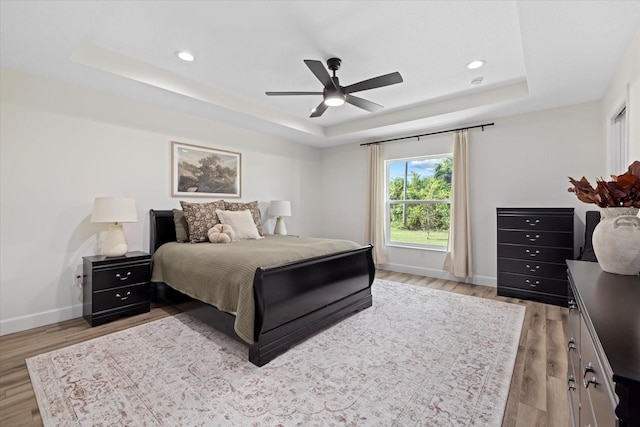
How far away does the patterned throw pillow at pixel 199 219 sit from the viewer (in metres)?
3.64

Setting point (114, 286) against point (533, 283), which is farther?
point (533, 283)

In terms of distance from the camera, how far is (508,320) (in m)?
3.01

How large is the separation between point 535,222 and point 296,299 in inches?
122

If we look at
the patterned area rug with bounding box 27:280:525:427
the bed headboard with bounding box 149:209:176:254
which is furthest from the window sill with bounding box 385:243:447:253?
the bed headboard with bounding box 149:209:176:254

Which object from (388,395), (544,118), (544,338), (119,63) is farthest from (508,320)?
(119,63)

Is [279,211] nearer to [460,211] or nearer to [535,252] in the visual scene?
[460,211]

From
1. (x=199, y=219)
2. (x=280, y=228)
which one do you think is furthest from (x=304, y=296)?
(x=280, y=228)

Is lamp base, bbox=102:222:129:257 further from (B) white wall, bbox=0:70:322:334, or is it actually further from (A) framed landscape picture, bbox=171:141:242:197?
(A) framed landscape picture, bbox=171:141:242:197

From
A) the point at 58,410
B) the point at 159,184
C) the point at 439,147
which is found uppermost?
the point at 439,147

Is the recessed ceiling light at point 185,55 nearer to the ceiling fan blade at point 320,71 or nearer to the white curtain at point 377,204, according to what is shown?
the ceiling fan blade at point 320,71

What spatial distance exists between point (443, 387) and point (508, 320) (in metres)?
1.55

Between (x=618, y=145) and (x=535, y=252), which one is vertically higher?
(x=618, y=145)

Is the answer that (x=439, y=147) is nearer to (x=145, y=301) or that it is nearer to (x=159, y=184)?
(x=159, y=184)

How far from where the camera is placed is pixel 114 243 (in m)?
3.12
